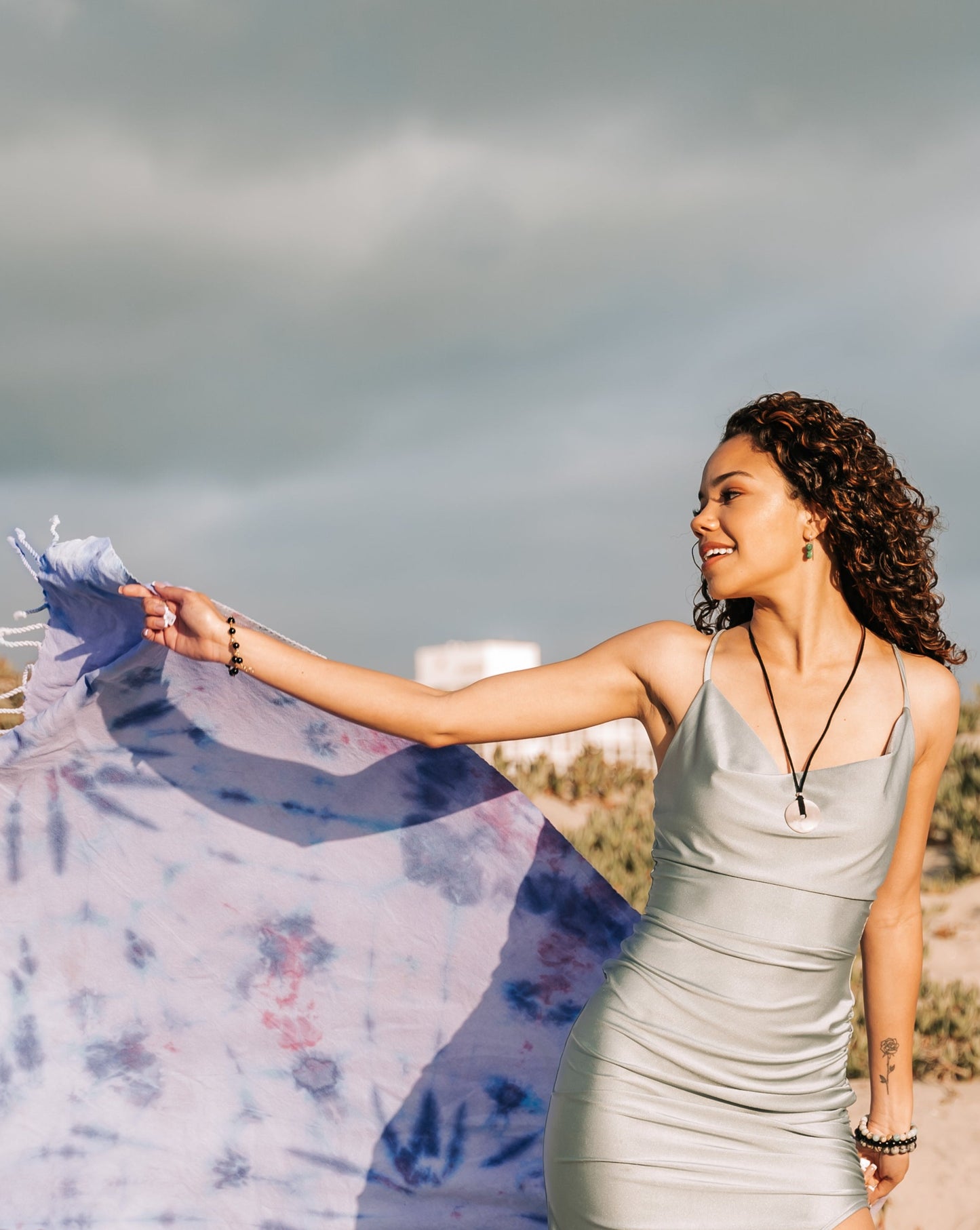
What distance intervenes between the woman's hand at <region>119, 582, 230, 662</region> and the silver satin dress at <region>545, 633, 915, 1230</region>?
1.20m

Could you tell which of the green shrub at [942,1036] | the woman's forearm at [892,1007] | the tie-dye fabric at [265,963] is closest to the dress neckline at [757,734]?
the woman's forearm at [892,1007]

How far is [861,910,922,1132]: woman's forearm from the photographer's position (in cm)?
273

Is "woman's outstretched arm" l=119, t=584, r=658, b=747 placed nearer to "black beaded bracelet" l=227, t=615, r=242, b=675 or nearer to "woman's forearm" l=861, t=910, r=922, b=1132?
"black beaded bracelet" l=227, t=615, r=242, b=675

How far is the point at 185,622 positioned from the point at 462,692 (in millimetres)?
732

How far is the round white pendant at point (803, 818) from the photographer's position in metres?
2.39

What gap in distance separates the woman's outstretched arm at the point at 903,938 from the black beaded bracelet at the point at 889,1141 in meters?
0.01

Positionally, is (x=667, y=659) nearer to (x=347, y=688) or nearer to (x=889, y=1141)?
(x=347, y=688)

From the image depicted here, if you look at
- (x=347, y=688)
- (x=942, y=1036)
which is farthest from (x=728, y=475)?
(x=942, y=1036)

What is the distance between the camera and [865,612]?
2.79 m

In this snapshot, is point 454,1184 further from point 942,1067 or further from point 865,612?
point 942,1067

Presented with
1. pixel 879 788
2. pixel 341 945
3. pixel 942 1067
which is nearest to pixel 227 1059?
pixel 341 945

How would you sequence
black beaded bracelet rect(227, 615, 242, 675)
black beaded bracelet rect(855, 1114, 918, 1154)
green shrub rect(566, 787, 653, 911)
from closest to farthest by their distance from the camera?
black beaded bracelet rect(227, 615, 242, 675), black beaded bracelet rect(855, 1114, 918, 1154), green shrub rect(566, 787, 653, 911)

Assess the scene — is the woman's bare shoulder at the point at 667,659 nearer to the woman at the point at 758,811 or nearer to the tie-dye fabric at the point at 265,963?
the woman at the point at 758,811

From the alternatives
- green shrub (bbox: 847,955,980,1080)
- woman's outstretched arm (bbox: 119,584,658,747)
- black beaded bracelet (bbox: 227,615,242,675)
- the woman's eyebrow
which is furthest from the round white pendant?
Answer: green shrub (bbox: 847,955,980,1080)
